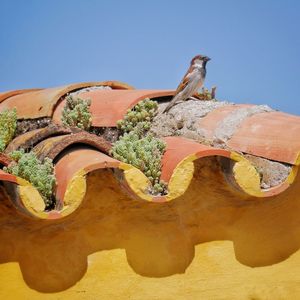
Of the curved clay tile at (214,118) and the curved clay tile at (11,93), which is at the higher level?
the curved clay tile at (214,118)

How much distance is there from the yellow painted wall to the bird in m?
1.56

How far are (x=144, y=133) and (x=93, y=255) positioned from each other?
57.7 inches

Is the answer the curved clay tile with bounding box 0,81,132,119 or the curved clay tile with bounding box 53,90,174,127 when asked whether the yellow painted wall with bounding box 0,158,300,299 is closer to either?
the curved clay tile with bounding box 53,90,174,127

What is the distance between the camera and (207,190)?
3299 mm

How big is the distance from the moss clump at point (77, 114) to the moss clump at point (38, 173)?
116 centimetres

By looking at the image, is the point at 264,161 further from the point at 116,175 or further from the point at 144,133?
the point at 144,133

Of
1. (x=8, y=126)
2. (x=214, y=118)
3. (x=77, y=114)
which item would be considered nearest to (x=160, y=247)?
(x=214, y=118)

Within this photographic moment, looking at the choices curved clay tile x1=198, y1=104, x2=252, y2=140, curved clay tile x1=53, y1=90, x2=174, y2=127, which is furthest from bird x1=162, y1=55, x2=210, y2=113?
curved clay tile x1=198, y1=104, x2=252, y2=140

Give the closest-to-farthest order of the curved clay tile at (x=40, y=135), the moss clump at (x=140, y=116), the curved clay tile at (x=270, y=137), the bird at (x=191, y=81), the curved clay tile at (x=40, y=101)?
the curved clay tile at (x=270, y=137)
the curved clay tile at (x=40, y=135)
the moss clump at (x=140, y=116)
the bird at (x=191, y=81)
the curved clay tile at (x=40, y=101)

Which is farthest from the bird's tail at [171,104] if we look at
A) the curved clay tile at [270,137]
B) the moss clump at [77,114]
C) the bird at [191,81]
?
the curved clay tile at [270,137]

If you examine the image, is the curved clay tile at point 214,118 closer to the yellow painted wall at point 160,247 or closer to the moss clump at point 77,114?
the yellow painted wall at point 160,247

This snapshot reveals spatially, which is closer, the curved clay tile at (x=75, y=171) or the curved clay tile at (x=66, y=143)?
the curved clay tile at (x=75, y=171)

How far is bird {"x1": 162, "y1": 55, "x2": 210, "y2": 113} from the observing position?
490 cm

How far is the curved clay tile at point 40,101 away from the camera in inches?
197
